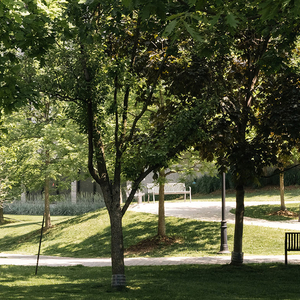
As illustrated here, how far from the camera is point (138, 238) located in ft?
55.6

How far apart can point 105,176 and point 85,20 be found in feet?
10.0

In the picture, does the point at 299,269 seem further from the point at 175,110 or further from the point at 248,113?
the point at 175,110

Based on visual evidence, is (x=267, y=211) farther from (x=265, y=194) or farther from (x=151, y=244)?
(x=265, y=194)

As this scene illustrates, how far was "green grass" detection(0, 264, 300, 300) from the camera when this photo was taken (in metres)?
7.66

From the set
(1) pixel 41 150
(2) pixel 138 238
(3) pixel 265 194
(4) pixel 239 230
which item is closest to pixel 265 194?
(3) pixel 265 194

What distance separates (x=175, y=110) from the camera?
380 inches

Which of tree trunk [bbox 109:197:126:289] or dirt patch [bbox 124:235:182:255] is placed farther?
dirt patch [bbox 124:235:182:255]

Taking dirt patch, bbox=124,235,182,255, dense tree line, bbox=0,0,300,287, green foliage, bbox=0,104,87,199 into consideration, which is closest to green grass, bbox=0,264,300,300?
dense tree line, bbox=0,0,300,287

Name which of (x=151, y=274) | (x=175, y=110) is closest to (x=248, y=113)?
(x=175, y=110)

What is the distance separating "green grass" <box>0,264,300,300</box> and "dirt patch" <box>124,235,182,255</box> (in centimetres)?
395

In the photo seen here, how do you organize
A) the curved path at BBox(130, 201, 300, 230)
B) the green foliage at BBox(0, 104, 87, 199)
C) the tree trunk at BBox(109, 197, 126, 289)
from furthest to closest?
the green foliage at BBox(0, 104, 87, 199), the curved path at BBox(130, 201, 300, 230), the tree trunk at BBox(109, 197, 126, 289)

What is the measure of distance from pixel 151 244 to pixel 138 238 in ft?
3.71

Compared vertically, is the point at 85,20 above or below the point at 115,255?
above

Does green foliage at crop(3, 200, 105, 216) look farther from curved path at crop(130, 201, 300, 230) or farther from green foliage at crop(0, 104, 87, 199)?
curved path at crop(130, 201, 300, 230)
